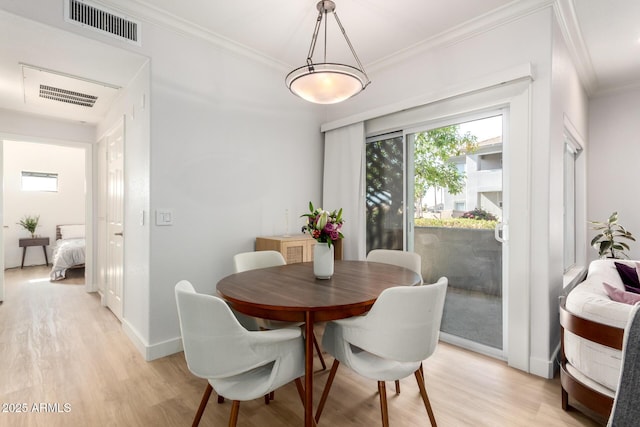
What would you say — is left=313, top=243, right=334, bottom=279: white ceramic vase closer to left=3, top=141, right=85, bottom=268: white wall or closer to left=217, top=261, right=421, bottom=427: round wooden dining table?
left=217, top=261, right=421, bottom=427: round wooden dining table

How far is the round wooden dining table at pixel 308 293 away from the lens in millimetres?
1392

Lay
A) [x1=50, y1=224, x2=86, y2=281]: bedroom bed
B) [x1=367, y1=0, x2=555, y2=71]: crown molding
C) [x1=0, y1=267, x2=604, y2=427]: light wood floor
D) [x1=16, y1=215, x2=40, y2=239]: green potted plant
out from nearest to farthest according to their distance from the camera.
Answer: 1. [x1=0, y1=267, x2=604, y2=427]: light wood floor
2. [x1=367, y1=0, x2=555, y2=71]: crown molding
3. [x1=50, y1=224, x2=86, y2=281]: bedroom bed
4. [x1=16, y1=215, x2=40, y2=239]: green potted plant

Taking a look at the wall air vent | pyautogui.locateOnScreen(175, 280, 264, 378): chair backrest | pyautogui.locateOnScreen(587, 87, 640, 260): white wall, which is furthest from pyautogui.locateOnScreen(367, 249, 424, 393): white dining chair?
the wall air vent

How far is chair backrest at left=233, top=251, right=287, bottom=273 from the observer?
2.31m

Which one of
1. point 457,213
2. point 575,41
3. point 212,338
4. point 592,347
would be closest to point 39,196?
point 212,338

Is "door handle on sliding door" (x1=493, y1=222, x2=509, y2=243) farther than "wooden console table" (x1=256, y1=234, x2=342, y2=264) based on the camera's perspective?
No

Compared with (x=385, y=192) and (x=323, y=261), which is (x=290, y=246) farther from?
(x=385, y=192)

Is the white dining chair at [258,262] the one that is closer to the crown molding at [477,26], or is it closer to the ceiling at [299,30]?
the ceiling at [299,30]

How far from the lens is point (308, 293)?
62.5 inches

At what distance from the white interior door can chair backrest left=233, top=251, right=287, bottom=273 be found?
1.57 metres

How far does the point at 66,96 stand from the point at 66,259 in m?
3.32

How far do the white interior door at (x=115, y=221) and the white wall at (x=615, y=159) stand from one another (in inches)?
220

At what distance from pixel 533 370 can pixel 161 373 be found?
8.94 ft

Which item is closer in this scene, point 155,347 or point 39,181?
point 155,347
